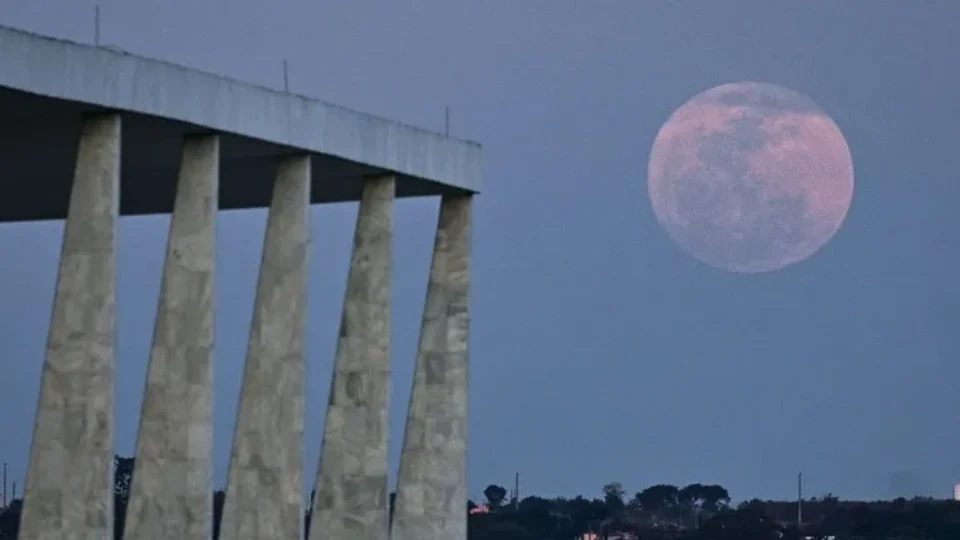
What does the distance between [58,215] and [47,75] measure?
18840mm

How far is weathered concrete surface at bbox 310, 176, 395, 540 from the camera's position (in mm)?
71062

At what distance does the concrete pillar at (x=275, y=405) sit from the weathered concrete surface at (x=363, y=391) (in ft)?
11.3

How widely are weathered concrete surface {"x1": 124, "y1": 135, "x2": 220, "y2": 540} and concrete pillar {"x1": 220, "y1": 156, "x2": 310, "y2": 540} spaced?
151 inches

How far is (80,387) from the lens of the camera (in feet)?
197

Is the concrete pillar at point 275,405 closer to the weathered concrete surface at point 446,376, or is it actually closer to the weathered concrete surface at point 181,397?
the weathered concrete surface at point 181,397

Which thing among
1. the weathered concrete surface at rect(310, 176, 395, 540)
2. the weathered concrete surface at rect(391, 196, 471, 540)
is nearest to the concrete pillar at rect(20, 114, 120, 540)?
the weathered concrete surface at rect(310, 176, 395, 540)

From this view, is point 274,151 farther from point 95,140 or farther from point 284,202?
point 95,140

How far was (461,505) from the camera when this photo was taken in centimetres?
7494

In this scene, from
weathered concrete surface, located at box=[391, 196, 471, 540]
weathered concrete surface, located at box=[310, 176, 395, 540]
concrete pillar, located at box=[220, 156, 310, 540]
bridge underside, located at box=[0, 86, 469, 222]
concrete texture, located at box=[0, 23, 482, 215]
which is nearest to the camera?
concrete texture, located at box=[0, 23, 482, 215]

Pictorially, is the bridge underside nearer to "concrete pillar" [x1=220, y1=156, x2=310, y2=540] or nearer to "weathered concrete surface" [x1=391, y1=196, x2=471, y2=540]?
"weathered concrete surface" [x1=391, y1=196, x2=471, y2=540]

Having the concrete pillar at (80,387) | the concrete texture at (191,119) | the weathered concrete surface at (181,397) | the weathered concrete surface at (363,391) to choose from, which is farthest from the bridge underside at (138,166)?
the weathered concrete surface at (181,397)

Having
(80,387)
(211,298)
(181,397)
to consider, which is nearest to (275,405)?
(181,397)

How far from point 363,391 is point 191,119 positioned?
33.8 feet

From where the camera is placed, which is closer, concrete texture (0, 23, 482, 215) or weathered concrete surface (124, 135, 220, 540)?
concrete texture (0, 23, 482, 215)
